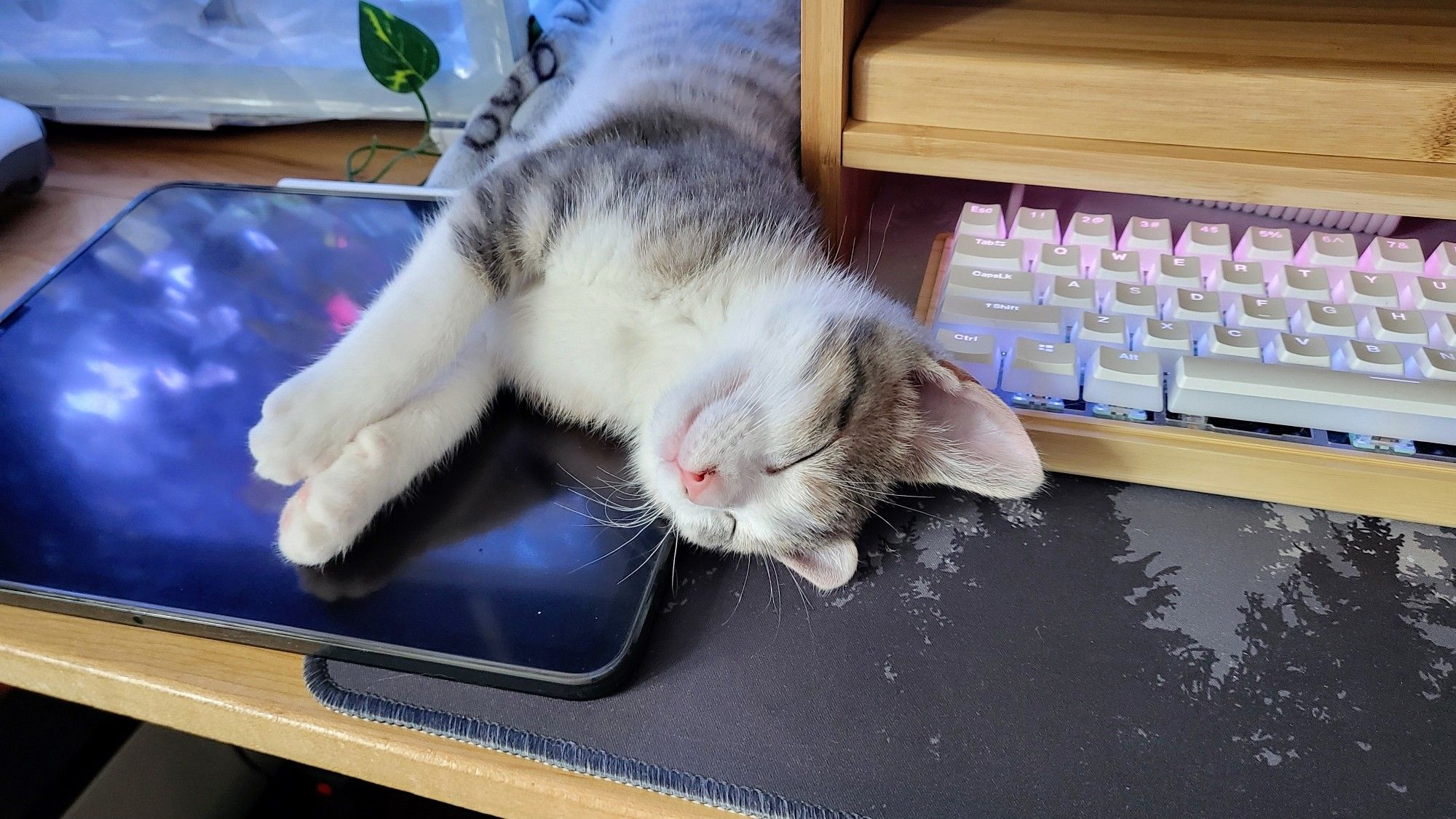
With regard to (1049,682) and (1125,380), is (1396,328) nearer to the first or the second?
(1125,380)

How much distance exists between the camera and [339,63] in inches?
45.2

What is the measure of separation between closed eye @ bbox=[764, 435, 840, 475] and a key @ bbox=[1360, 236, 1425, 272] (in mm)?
537

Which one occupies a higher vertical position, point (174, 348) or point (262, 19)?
point (262, 19)

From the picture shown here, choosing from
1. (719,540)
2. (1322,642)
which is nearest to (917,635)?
(719,540)

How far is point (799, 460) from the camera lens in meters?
0.69

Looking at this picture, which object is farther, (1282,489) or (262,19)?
(262,19)

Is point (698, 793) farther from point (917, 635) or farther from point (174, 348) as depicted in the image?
point (174, 348)

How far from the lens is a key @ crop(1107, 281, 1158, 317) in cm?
73

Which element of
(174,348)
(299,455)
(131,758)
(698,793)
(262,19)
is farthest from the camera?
(262,19)

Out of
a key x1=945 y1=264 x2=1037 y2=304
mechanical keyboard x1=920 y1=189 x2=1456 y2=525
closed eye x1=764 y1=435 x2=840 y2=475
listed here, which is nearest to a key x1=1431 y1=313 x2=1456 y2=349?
mechanical keyboard x1=920 y1=189 x2=1456 y2=525

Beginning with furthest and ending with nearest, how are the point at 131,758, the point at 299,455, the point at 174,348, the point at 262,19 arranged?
the point at 262,19
the point at 131,758
the point at 174,348
the point at 299,455

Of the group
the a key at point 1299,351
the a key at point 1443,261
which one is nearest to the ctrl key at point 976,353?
the a key at point 1299,351

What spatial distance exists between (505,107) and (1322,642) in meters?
1.10

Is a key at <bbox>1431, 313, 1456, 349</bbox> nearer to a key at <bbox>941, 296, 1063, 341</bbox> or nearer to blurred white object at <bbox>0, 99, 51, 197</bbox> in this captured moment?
a key at <bbox>941, 296, 1063, 341</bbox>
